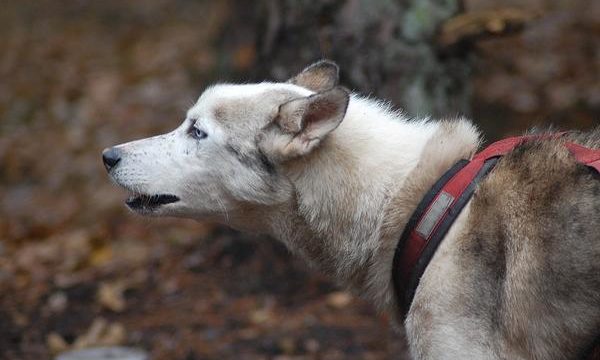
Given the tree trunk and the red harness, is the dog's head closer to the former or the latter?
the red harness

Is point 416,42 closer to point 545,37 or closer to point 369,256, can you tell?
point 369,256

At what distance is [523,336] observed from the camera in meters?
3.52

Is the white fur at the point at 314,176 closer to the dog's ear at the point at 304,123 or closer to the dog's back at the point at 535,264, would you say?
the dog's ear at the point at 304,123

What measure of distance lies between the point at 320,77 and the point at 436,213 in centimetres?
127

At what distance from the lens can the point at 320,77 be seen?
4.68m

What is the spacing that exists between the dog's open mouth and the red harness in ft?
3.95

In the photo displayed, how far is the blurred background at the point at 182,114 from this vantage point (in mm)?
6320

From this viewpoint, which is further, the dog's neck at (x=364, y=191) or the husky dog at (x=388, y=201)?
the dog's neck at (x=364, y=191)

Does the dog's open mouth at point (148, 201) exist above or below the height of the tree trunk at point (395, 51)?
above

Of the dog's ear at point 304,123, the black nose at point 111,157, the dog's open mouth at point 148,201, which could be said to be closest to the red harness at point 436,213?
the dog's ear at point 304,123

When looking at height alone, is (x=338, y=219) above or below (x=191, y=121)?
below

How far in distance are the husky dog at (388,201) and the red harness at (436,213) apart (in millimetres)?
46

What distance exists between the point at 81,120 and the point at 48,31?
227 cm

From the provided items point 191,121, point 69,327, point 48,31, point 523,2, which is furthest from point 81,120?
point 191,121
